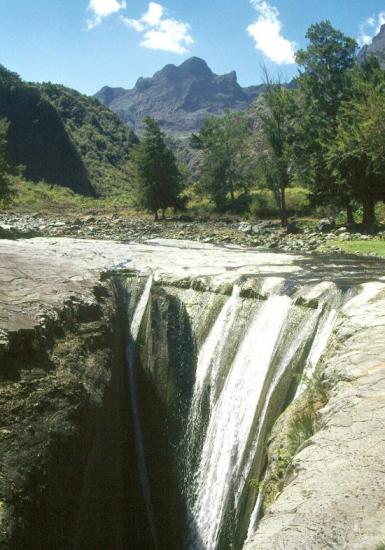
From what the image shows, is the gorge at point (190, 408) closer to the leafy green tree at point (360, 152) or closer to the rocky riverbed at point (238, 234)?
the rocky riverbed at point (238, 234)

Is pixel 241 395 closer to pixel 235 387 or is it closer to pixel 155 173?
pixel 235 387

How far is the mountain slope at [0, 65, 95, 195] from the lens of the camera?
8225 cm

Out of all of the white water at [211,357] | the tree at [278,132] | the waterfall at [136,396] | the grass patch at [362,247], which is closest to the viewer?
the waterfall at [136,396]

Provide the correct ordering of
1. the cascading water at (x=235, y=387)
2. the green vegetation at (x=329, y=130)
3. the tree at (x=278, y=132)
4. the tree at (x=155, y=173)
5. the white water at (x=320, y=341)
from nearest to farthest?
the white water at (x=320, y=341), the cascading water at (x=235, y=387), the green vegetation at (x=329, y=130), the tree at (x=278, y=132), the tree at (x=155, y=173)

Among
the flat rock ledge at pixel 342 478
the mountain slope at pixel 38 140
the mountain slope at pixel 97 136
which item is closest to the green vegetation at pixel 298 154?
the mountain slope at pixel 38 140

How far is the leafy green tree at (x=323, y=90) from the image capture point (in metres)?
26.6

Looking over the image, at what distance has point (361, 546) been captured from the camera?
299cm

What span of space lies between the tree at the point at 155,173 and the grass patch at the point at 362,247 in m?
22.7

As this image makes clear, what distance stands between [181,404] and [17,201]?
44.5 metres

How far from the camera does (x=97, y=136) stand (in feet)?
339

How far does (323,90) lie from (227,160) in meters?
16.6

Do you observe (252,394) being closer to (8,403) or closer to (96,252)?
(8,403)

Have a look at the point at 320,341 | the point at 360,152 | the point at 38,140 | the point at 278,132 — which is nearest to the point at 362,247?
the point at 360,152

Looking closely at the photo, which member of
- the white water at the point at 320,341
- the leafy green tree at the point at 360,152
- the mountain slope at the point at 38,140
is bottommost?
the white water at the point at 320,341
